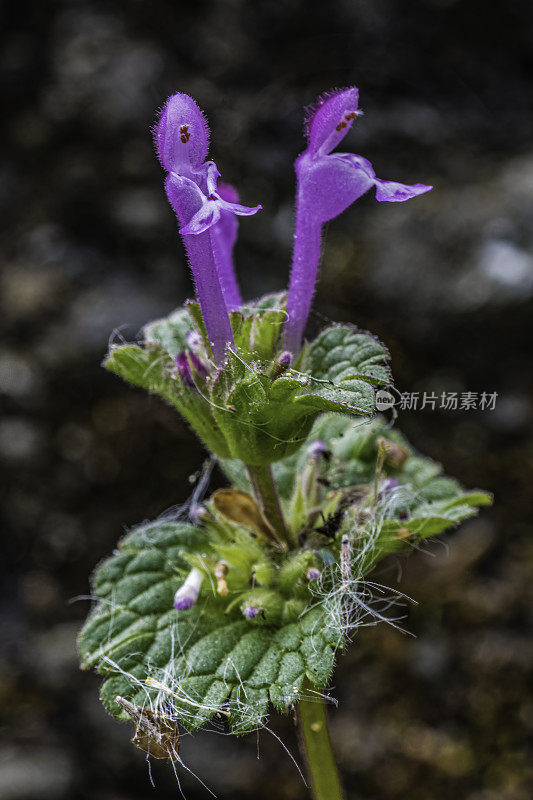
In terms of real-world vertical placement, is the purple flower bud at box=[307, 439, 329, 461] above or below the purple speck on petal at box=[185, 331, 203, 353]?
below

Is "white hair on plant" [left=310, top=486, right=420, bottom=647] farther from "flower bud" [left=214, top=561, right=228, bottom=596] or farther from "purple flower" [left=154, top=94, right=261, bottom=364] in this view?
"purple flower" [left=154, top=94, right=261, bottom=364]

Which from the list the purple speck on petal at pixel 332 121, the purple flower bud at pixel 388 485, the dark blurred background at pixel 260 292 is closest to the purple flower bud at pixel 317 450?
the purple flower bud at pixel 388 485

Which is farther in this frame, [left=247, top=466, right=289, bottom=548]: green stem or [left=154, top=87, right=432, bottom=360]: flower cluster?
[left=247, top=466, right=289, bottom=548]: green stem

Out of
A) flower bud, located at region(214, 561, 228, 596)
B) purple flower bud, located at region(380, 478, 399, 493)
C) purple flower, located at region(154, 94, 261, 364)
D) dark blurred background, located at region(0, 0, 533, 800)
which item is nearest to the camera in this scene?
purple flower, located at region(154, 94, 261, 364)

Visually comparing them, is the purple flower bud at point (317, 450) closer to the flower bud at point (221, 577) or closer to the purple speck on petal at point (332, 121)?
the flower bud at point (221, 577)

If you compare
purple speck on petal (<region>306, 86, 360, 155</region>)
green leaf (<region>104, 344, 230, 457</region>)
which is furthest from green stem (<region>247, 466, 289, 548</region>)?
purple speck on petal (<region>306, 86, 360, 155</region>)

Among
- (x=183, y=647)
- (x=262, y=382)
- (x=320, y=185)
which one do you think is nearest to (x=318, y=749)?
(x=183, y=647)

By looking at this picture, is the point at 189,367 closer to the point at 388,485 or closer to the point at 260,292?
the point at 388,485
